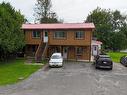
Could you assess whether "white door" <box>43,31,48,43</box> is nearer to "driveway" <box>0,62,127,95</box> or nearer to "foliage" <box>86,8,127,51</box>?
"driveway" <box>0,62,127,95</box>

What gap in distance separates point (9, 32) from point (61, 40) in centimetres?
996

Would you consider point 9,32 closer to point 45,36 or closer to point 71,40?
point 45,36

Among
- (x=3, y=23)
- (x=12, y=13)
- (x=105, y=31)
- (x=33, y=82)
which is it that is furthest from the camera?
(x=105, y=31)

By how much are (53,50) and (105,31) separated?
122 feet

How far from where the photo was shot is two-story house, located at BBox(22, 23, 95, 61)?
4175cm

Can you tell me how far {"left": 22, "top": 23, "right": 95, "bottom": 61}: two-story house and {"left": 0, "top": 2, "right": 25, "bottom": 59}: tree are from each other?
12.3ft

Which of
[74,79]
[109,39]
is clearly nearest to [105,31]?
[109,39]

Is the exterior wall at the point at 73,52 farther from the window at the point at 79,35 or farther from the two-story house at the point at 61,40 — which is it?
the window at the point at 79,35

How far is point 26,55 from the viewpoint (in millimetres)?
45562

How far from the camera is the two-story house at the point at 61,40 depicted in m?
41.8

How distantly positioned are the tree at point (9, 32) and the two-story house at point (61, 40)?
374 cm

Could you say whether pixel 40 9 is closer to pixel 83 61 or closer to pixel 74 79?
pixel 83 61

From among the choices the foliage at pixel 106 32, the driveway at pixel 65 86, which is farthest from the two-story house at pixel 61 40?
the foliage at pixel 106 32

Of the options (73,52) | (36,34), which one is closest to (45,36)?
(36,34)
